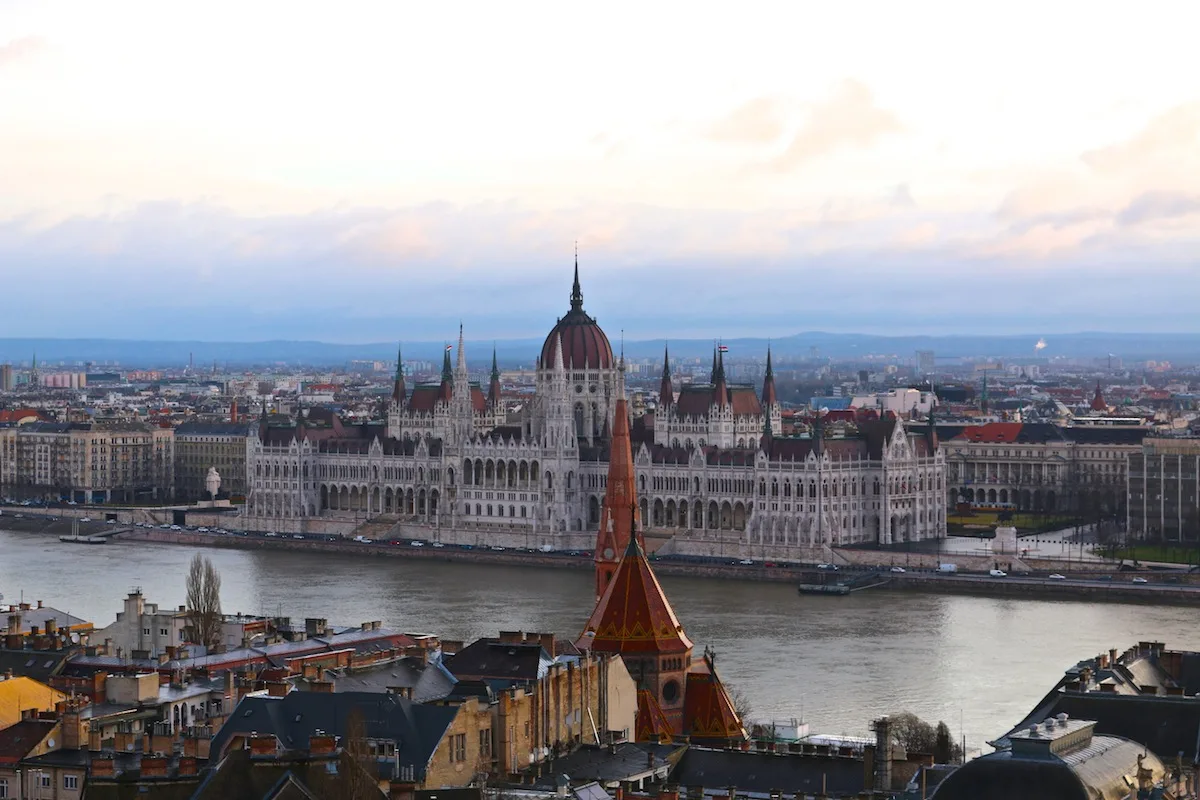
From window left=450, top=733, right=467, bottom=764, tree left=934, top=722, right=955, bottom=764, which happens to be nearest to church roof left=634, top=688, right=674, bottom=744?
tree left=934, top=722, right=955, bottom=764

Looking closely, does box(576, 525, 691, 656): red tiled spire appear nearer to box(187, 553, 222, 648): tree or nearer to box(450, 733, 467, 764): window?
box(450, 733, 467, 764): window

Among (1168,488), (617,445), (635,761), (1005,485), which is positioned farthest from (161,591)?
(1005,485)

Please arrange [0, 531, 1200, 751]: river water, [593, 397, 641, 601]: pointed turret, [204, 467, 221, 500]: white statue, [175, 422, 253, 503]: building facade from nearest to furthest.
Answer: [593, 397, 641, 601]: pointed turret < [0, 531, 1200, 751]: river water < [204, 467, 221, 500]: white statue < [175, 422, 253, 503]: building facade

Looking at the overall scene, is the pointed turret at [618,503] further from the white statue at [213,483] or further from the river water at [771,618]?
the white statue at [213,483]

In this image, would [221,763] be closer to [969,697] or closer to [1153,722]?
[1153,722]

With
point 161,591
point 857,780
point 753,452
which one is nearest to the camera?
point 857,780

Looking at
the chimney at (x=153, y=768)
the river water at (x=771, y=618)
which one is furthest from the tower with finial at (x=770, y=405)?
the chimney at (x=153, y=768)
